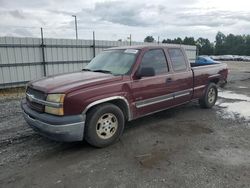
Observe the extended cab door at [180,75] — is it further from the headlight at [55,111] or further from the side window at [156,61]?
the headlight at [55,111]

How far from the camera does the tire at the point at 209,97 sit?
6789mm

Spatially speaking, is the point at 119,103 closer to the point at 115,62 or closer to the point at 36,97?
the point at 115,62

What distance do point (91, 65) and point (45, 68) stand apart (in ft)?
23.7

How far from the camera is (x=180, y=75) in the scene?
222 inches

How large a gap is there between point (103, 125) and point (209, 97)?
13.4 ft

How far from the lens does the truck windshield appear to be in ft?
15.5

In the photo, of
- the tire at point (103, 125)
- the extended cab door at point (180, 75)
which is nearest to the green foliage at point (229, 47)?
the extended cab door at point (180, 75)

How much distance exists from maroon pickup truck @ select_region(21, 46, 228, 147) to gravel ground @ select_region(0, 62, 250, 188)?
414 millimetres

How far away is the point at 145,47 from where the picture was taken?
5.09 metres

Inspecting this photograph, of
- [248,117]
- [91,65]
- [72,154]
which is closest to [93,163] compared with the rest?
[72,154]

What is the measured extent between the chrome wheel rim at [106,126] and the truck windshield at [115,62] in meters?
0.94

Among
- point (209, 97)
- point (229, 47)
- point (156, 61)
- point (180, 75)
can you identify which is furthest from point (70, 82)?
point (229, 47)

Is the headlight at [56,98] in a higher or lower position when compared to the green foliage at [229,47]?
lower

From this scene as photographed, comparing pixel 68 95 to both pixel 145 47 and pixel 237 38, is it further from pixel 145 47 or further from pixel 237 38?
pixel 237 38
